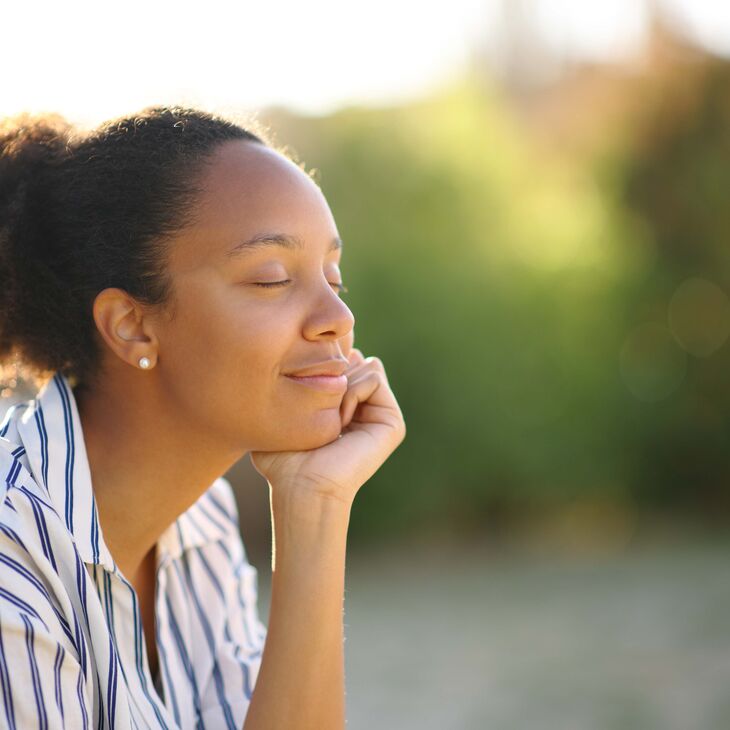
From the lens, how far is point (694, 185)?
11.1 meters

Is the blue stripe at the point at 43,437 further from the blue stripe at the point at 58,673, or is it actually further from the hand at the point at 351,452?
the hand at the point at 351,452

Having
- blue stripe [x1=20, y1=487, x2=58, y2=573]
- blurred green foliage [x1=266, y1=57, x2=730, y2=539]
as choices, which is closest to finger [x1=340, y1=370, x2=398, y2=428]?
blue stripe [x1=20, y1=487, x2=58, y2=573]

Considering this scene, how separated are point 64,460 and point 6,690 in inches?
21.8

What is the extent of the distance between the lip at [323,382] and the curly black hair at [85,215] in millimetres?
362

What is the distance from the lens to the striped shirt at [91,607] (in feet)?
6.75

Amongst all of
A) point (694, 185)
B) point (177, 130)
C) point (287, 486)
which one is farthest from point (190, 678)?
point (694, 185)

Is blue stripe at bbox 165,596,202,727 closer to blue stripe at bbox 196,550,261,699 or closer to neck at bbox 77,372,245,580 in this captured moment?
blue stripe at bbox 196,550,261,699

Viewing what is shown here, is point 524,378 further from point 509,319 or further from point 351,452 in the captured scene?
point 351,452

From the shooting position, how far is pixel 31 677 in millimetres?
2033

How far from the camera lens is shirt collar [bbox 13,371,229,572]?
230 centimetres

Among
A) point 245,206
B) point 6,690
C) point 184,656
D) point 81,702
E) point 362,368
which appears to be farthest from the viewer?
point 362,368

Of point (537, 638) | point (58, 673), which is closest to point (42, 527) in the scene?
point (58, 673)

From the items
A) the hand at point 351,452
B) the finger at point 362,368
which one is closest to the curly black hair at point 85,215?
the hand at point 351,452

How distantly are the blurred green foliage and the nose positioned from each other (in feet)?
19.3
